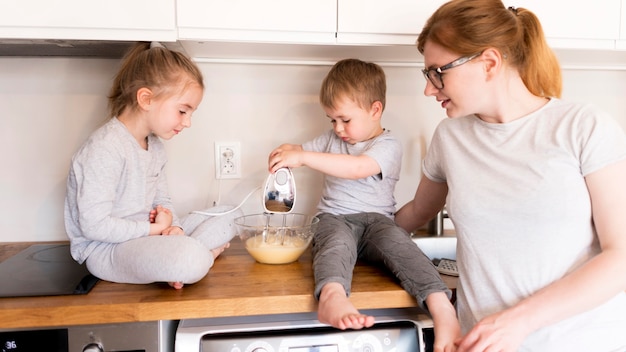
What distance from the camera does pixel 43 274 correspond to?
117 centimetres

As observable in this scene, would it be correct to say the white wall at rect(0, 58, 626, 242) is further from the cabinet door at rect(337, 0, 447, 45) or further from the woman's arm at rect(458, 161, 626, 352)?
the woman's arm at rect(458, 161, 626, 352)

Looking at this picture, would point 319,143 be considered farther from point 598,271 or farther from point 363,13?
point 598,271

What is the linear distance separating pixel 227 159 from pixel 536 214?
905 millimetres

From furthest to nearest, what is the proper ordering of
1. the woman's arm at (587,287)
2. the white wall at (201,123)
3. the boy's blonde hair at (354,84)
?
the white wall at (201,123) < the boy's blonde hair at (354,84) < the woman's arm at (587,287)

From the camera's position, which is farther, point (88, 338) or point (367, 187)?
point (367, 187)

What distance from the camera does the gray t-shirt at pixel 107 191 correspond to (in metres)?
1.08

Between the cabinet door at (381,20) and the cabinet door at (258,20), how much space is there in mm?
29

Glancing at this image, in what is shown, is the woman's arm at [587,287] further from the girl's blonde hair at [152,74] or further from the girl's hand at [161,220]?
the girl's blonde hair at [152,74]

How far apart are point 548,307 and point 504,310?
76 mm

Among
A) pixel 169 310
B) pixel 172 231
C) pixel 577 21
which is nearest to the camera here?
pixel 169 310

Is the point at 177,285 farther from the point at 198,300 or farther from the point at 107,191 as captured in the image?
the point at 107,191

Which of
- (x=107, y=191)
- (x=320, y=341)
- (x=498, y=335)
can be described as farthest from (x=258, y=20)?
(x=498, y=335)

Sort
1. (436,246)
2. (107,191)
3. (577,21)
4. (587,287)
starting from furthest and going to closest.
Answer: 1. (436,246)
2. (577,21)
3. (107,191)
4. (587,287)

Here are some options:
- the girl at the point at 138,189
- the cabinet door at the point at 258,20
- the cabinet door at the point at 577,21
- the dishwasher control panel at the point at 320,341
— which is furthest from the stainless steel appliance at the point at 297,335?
the cabinet door at the point at 577,21
